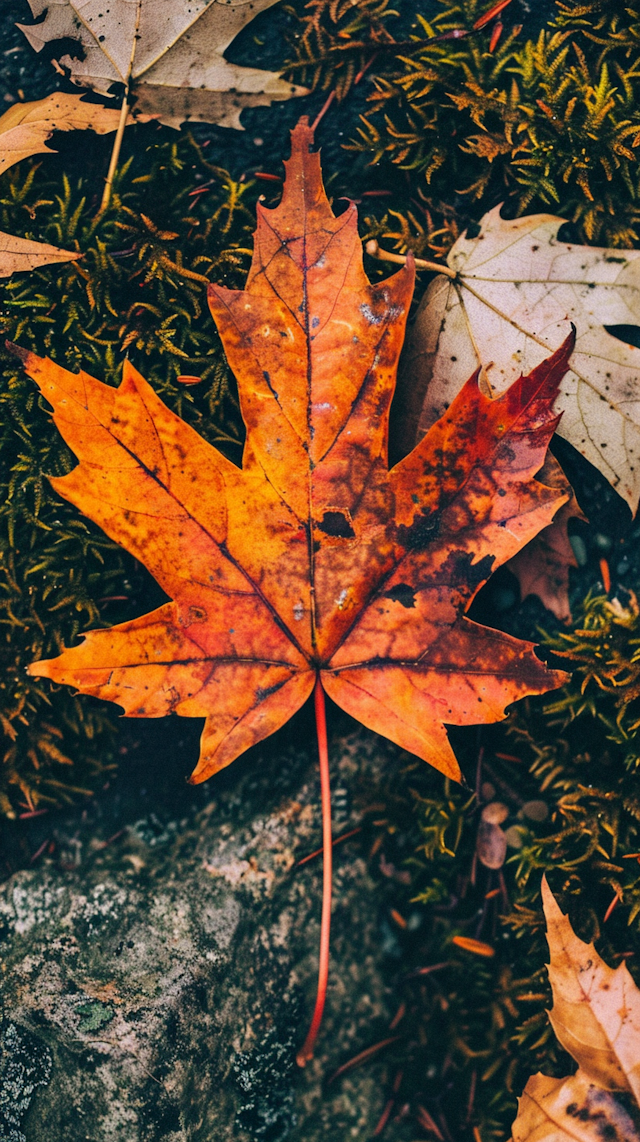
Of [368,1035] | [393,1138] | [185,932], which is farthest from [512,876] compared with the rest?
[185,932]

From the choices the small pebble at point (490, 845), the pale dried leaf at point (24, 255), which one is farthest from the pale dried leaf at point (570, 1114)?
the pale dried leaf at point (24, 255)

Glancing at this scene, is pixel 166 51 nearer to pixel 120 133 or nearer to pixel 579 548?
pixel 120 133

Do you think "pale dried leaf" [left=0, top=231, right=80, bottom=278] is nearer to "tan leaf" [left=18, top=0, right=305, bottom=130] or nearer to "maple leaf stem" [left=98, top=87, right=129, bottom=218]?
"maple leaf stem" [left=98, top=87, right=129, bottom=218]

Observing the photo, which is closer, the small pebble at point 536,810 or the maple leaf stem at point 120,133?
the maple leaf stem at point 120,133

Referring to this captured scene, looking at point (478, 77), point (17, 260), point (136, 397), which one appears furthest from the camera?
point (478, 77)

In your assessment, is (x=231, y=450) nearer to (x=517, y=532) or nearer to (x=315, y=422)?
(x=315, y=422)

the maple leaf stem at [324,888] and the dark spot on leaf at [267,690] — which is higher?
the dark spot on leaf at [267,690]

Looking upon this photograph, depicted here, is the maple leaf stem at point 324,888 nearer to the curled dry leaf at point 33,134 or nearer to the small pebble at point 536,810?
the small pebble at point 536,810

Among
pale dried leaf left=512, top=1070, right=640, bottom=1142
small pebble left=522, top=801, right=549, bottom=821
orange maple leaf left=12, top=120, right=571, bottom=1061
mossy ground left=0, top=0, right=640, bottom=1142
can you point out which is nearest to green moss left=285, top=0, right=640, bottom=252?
mossy ground left=0, top=0, right=640, bottom=1142
